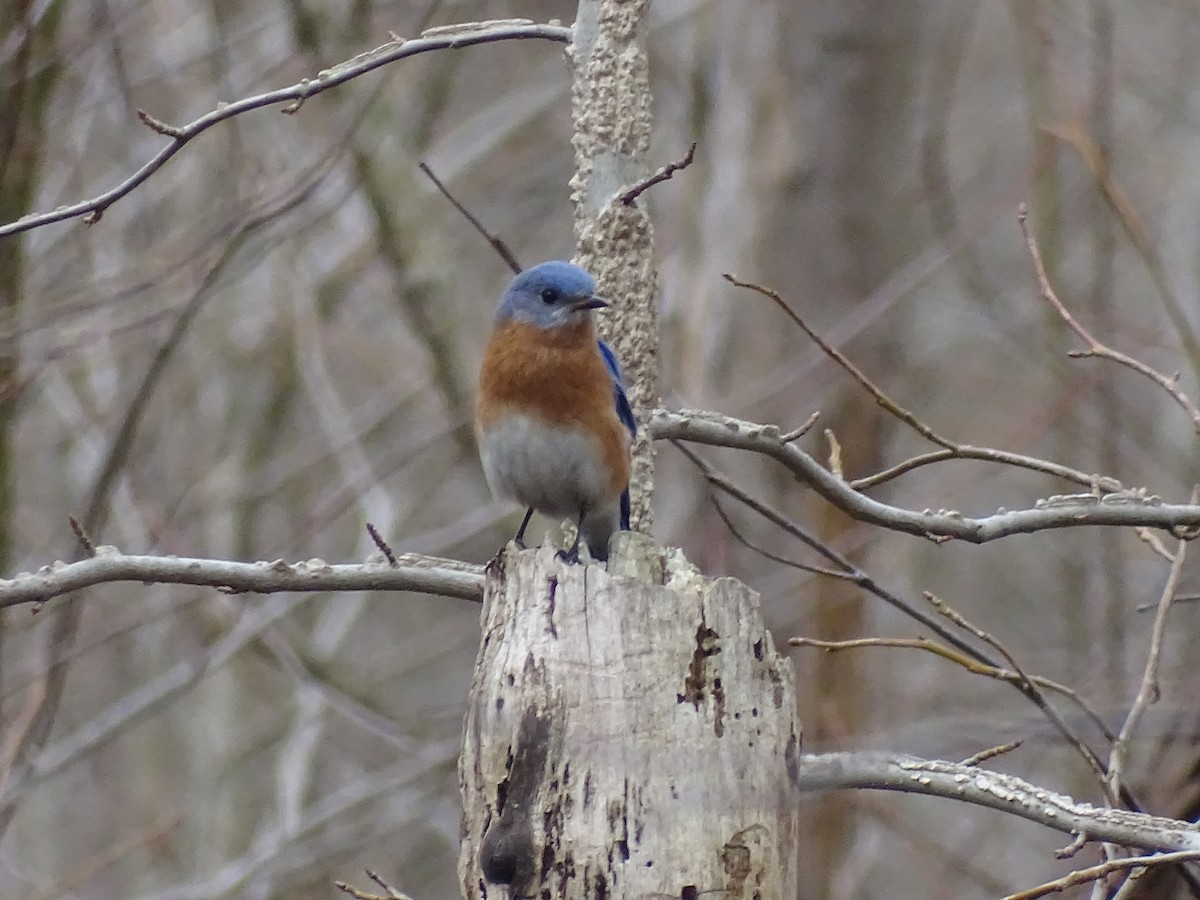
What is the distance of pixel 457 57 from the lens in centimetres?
692

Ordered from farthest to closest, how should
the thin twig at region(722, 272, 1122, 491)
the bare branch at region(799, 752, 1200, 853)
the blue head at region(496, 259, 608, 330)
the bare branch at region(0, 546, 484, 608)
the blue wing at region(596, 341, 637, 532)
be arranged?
the blue wing at region(596, 341, 637, 532)
the blue head at region(496, 259, 608, 330)
the thin twig at region(722, 272, 1122, 491)
the bare branch at region(0, 546, 484, 608)
the bare branch at region(799, 752, 1200, 853)

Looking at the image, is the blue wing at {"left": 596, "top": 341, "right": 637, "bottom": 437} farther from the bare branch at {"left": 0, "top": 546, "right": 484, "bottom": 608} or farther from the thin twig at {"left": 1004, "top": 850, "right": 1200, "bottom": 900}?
the thin twig at {"left": 1004, "top": 850, "right": 1200, "bottom": 900}

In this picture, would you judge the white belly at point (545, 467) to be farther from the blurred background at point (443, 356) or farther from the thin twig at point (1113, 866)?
the thin twig at point (1113, 866)

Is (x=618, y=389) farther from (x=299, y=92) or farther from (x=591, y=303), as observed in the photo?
(x=299, y=92)

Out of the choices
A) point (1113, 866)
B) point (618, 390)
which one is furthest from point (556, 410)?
point (1113, 866)

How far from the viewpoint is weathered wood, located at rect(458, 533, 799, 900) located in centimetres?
235

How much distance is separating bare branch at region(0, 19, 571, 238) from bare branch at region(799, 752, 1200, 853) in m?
1.53

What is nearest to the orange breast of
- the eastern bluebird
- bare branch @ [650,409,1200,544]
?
the eastern bluebird

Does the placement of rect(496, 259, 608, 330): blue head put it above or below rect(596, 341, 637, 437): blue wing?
above

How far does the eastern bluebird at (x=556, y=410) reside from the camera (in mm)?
3436

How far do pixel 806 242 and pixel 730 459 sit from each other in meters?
0.95

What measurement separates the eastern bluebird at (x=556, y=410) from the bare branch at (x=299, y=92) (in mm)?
515

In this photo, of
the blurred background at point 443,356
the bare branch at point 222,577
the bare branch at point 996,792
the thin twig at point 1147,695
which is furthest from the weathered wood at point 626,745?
the blurred background at point 443,356

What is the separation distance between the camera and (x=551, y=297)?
3416 mm
